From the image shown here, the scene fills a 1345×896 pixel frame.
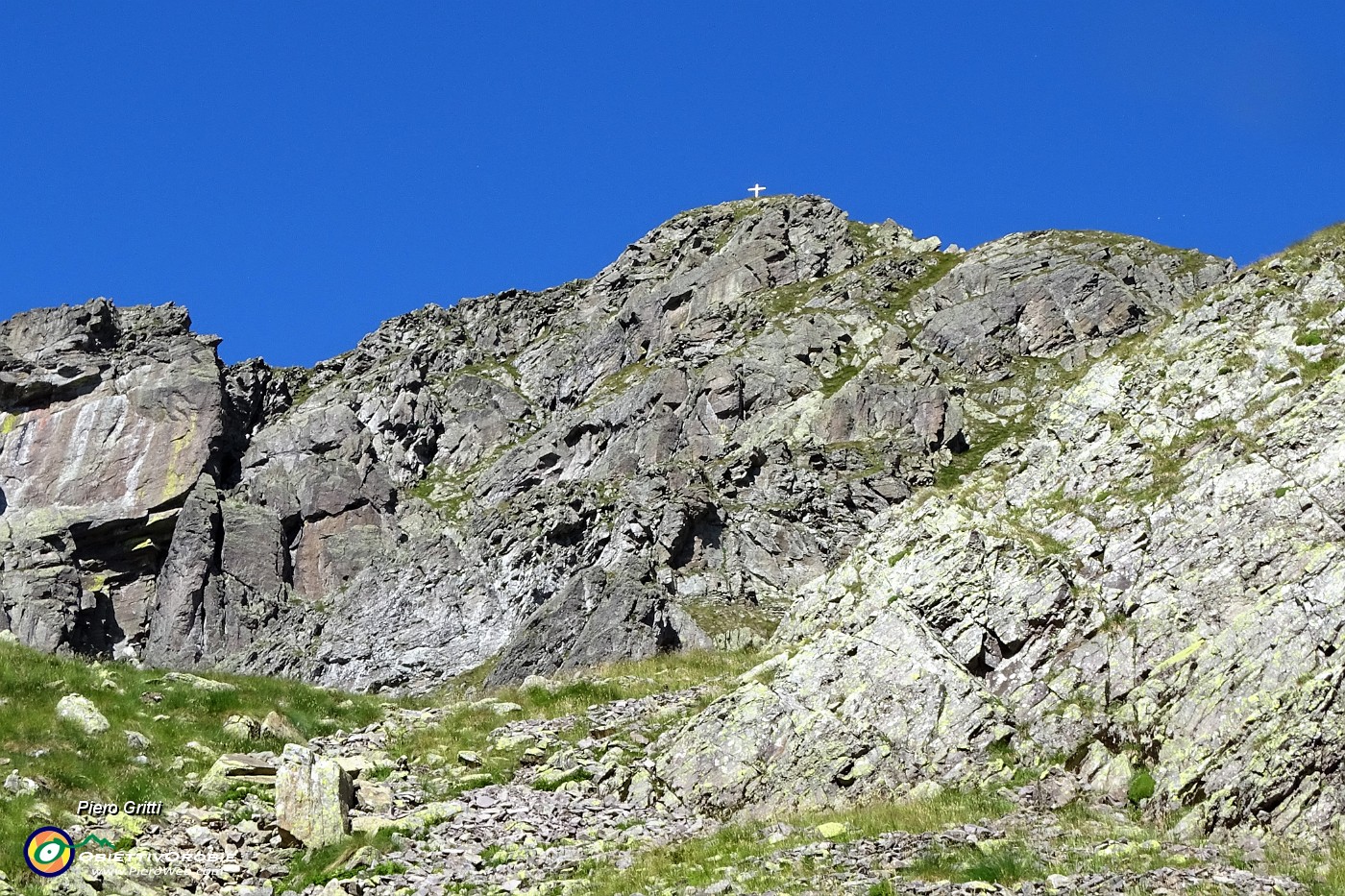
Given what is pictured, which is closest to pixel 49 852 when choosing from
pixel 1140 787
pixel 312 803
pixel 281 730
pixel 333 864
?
pixel 312 803

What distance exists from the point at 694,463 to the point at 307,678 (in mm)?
26246

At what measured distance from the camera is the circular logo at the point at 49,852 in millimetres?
18422

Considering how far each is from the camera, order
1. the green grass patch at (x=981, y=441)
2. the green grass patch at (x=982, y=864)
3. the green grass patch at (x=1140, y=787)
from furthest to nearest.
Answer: the green grass patch at (x=981, y=441), the green grass patch at (x=1140, y=787), the green grass patch at (x=982, y=864)

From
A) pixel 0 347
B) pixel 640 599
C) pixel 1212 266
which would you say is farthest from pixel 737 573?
pixel 0 347

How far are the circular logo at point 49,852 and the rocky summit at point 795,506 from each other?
162 inches

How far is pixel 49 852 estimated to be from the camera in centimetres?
1881

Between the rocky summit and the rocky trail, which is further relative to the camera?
the rocky summit

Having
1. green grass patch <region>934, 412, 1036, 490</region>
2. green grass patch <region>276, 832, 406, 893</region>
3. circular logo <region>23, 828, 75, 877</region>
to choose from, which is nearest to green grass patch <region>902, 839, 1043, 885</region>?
green grass patch <region>276, 832, 406, 893</region>

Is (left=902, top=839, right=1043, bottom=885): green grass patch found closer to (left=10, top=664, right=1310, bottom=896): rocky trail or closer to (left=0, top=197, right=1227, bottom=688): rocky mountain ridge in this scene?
(left=10, top=664, right=1310, bottom=896): rocky trail

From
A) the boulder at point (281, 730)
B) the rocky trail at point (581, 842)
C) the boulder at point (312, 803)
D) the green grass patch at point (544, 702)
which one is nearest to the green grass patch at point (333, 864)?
the rocky trail at point (581, 842)

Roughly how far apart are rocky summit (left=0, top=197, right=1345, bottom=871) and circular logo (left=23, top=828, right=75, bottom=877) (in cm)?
412

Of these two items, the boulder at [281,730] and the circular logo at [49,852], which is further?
the boulder at [281,730]

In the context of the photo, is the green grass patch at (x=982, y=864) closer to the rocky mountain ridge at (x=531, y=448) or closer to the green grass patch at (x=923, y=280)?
the rocky mountain ridge at (x=531, y=448)

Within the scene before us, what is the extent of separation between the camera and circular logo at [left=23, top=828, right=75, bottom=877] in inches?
725
